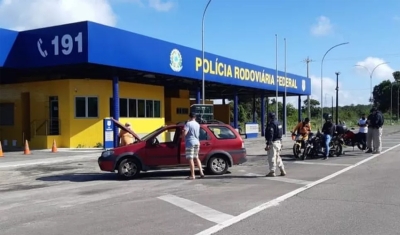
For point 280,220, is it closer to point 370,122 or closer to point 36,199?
point 36,199

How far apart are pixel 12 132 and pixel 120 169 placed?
18098mm

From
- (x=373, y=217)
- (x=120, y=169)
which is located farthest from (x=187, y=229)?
(x=120, y=169)

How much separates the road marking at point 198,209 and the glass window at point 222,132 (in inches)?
164

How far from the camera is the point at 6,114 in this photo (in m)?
29.1

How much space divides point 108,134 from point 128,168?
1149cm

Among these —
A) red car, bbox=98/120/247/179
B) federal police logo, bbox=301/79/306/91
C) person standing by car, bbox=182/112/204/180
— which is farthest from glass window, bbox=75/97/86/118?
federal police logo, bbox=301/79/306/91

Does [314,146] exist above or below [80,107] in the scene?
below

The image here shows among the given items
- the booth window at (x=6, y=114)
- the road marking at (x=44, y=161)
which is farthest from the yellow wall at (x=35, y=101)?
the road marking at (x=44, y=161)

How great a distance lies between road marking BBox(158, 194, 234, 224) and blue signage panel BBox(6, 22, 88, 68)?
14.1m

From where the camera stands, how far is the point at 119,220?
24.8 feet

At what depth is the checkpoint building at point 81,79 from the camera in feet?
75.4

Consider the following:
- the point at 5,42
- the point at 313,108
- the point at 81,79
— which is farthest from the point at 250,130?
the point at 313,108

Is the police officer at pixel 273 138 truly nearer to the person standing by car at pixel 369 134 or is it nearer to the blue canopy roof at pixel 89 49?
the person standing by car at pixel 369 134

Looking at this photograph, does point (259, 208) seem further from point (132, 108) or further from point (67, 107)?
point (132, 108)
